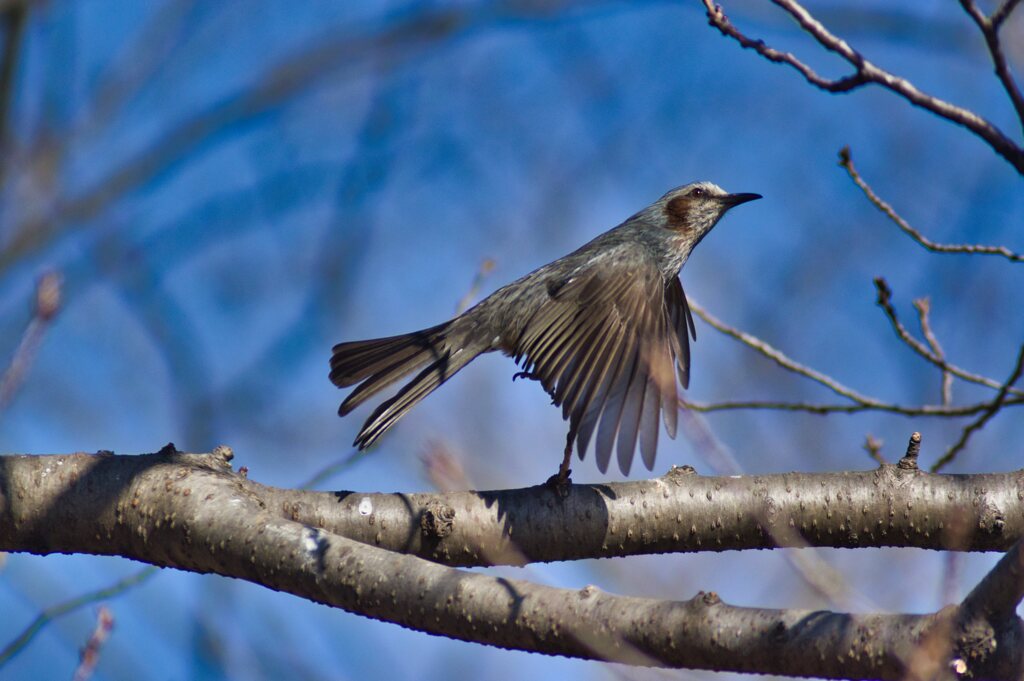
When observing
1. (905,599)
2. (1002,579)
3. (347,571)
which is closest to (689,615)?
(1002,579)

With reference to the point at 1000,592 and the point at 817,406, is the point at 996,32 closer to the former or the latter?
the point at 1000,592

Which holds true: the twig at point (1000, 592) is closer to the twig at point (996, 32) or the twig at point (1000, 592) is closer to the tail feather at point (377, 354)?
the twig at point (996, 32)

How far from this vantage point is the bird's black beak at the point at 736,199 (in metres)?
4.93

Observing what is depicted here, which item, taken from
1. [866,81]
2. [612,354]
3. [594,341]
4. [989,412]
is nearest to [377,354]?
[594,341]

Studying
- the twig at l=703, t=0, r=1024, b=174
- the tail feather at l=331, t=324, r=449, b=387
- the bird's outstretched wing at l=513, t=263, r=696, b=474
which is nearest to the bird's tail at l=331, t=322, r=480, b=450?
the tail feather at l=331, t=324, r=449, b=387

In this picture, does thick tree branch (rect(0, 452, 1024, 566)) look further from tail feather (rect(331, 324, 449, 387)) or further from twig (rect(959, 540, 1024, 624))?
tail feather (rect(331, 324, 449, 387))

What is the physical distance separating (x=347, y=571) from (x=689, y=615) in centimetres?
80

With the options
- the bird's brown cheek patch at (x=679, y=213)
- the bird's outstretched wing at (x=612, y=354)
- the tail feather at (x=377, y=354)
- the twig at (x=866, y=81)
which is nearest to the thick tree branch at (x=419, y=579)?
the bird's outstretched wing at (x=612, y=354)

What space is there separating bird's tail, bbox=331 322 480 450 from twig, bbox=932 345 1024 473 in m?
1.89

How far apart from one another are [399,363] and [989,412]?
2.30 meters

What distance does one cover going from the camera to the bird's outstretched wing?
2.93m

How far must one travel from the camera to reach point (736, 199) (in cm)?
501

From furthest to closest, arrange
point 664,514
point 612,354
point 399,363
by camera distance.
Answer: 1. point 399,363
2. point 612,354
3. point 664,514

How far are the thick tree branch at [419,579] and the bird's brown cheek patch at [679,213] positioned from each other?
97.7 inches
